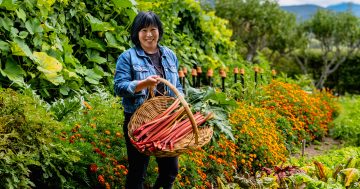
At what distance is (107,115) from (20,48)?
1.14 metres

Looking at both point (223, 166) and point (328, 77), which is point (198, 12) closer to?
point (223, 166)

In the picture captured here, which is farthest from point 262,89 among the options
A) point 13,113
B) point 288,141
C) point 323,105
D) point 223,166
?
point 13,113

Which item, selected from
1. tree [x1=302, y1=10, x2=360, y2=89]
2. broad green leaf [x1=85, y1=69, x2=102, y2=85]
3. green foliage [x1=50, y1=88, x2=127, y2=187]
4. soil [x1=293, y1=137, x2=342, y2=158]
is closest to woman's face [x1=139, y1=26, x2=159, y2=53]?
green foliage [x1=50, y1=88, x2=127, y2=187]

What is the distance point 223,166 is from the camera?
4.88 m

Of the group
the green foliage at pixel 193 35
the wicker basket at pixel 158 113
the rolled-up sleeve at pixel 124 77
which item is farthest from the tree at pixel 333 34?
the rolled-up sleeve at pixel 124 77

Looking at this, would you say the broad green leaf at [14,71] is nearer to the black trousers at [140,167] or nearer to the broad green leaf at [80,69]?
the broad green leaf at [80,69]

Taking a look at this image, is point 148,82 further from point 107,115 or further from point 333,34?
point 333,34

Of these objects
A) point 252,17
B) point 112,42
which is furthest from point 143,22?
point 252,17

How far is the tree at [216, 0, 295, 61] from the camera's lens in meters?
14.8

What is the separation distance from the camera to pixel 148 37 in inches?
135

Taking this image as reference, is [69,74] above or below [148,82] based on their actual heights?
below

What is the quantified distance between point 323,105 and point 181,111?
568 cm

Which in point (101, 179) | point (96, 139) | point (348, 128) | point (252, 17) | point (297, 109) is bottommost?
point (348, 128)

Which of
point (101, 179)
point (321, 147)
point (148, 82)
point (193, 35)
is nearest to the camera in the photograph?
point (148, 82)
